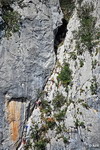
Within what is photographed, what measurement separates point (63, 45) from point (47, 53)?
1105 mm

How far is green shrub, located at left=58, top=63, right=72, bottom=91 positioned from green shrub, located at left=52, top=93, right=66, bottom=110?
53cm

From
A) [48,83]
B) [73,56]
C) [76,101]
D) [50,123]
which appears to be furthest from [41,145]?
[73,56]

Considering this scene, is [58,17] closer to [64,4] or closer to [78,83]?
[64,4]

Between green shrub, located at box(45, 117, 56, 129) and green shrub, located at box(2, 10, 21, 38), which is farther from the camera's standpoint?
green shrub, located at box(2, 10, 21, 38)

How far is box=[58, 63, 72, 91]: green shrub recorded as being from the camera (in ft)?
39.7

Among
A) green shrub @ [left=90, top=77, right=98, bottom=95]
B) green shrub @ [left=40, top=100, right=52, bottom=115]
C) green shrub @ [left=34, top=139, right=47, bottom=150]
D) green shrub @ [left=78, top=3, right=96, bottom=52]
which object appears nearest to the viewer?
green shrub @ [left=90, top=77, right=98, bottom=95]

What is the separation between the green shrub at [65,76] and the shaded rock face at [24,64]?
0.67 meters

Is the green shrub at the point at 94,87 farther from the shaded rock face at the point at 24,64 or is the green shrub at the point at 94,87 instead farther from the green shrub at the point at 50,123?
the shaded rock face at the point at 24,64

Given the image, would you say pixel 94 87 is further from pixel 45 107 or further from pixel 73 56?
pixel 45 107

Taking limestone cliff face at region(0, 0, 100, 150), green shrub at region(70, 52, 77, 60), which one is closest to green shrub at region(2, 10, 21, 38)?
limestone cliff face at region(0, 0, 100, 150)

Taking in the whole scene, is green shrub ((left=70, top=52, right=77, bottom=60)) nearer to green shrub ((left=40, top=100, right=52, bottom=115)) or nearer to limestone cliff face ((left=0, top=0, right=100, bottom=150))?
limestone cliff face ((left=0, top=0, right=100, bottom=150))

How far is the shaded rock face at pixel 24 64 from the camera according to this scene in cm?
1173

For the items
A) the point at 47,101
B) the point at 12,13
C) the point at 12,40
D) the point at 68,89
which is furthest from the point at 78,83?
the point at 12,13

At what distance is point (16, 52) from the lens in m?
12.0
